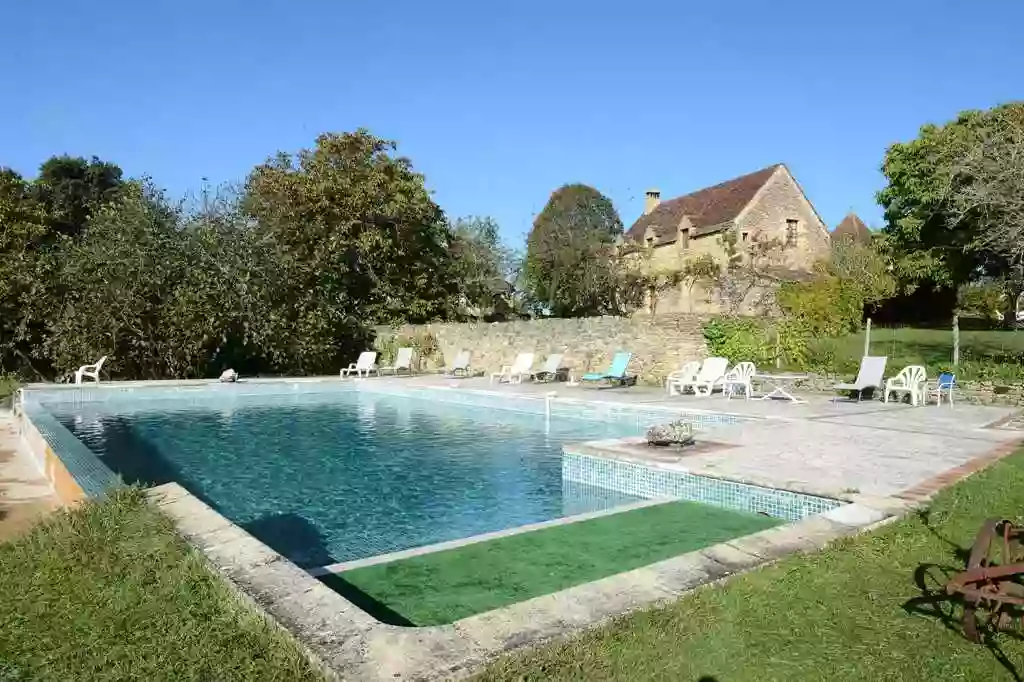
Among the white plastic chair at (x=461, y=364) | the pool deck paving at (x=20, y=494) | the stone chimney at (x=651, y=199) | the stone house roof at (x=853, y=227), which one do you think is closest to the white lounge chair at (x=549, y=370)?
the white plastic chair at (x=461, y=364)

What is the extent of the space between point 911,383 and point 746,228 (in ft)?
55.4

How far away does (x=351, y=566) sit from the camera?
4.60 m

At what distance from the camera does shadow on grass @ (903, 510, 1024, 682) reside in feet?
9.52

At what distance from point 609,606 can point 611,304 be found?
1033 inches

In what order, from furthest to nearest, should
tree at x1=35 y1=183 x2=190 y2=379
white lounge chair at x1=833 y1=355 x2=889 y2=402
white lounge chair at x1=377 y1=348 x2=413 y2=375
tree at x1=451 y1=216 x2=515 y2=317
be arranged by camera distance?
tree at x1=451 y1=216 x2=515 y2=317
white lounge chair at x1=377 y1=348 x2=413 y2=375
tree at x1=35 y1=183 x2=190 y2=379
white lounge chair at x1=833 y1=355 x2=889 y2=402

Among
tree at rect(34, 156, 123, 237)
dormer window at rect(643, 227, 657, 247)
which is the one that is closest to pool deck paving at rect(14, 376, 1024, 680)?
dormer window at rect(643, 227, 657, 247)

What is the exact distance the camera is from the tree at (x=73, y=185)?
30047 millimetres

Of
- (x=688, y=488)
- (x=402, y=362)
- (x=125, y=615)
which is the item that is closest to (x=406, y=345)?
(x=402, y=362)

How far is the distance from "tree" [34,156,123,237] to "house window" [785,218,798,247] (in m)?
25.9

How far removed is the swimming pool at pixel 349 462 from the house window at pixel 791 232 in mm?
19057

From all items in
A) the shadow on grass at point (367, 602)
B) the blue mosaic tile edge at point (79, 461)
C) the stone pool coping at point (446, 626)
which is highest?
the blue mosaic tile edge at point (79, 461)

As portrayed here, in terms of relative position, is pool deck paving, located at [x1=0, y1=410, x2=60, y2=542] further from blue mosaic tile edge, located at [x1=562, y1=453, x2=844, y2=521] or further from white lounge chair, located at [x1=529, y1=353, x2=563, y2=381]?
white lounge chair, located at [x1=529, y1=353, x2=563, y2=381]

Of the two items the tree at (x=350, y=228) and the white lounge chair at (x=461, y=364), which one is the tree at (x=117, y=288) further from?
the white lounge chair at (x=461, y=364)

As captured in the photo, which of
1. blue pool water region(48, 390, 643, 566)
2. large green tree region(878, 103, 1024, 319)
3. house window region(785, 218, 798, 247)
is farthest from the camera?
house window region(785, 218, 798, 247)
